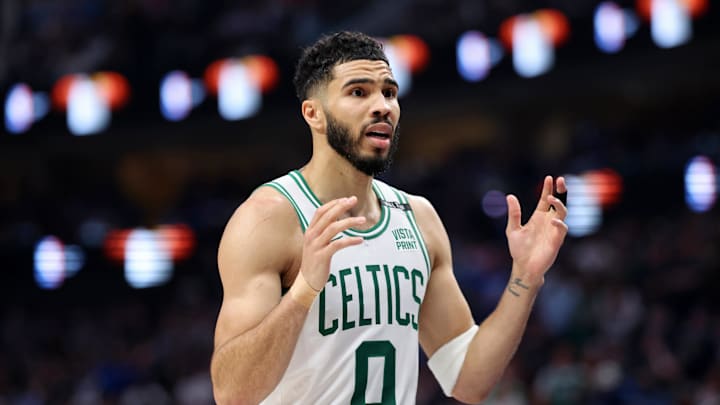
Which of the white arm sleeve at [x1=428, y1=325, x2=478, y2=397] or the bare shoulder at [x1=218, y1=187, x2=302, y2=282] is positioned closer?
the bare shoulder at [x1=218, y1=187, x2=302, y2=282]

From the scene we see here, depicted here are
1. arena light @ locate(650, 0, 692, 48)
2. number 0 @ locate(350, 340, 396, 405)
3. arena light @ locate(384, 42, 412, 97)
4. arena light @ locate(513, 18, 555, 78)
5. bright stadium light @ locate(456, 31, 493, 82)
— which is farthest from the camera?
arena light @ locate(384, 42, 412, 97)

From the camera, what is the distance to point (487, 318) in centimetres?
469

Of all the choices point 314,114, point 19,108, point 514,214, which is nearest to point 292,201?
point 314,114

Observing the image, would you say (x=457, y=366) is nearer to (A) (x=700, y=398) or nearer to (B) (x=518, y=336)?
(B) (x=518, y=336)

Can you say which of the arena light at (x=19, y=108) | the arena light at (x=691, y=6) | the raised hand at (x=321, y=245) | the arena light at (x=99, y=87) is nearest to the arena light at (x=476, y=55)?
the arena light at (x=691, y=6)

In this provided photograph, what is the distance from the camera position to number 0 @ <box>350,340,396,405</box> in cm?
430

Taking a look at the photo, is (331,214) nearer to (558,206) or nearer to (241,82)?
(558,206)

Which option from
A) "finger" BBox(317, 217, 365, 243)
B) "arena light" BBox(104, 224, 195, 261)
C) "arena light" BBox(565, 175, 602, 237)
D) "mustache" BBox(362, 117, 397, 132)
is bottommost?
"arena light" BBox(104, 224, 195, 261)

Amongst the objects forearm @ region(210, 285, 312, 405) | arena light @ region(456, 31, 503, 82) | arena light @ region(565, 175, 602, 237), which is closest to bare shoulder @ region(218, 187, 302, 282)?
forearm @ region(210, 285, 312, 405)

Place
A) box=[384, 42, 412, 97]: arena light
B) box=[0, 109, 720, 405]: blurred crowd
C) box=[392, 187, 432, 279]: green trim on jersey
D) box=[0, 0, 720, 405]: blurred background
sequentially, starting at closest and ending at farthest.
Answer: box=[392, 187, 432, 279]: green trim on jersey, box=[0, 109, 720, 405]: blurred crowd, box=[0, 0, 720, 405]: blurred background, box=[384, 42, 412, 97]: arena light

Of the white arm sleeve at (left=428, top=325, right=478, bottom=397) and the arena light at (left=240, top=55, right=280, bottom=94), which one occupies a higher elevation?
the arena light at (left=240, top=55, right=280, bottom=94)

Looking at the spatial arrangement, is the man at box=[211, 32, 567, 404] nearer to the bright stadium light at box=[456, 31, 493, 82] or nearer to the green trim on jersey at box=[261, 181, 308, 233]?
the green trim on jersey at box=[261, 181, 308, 233]

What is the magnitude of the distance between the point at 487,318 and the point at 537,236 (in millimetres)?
414

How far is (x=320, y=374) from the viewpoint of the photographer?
14.0ft
